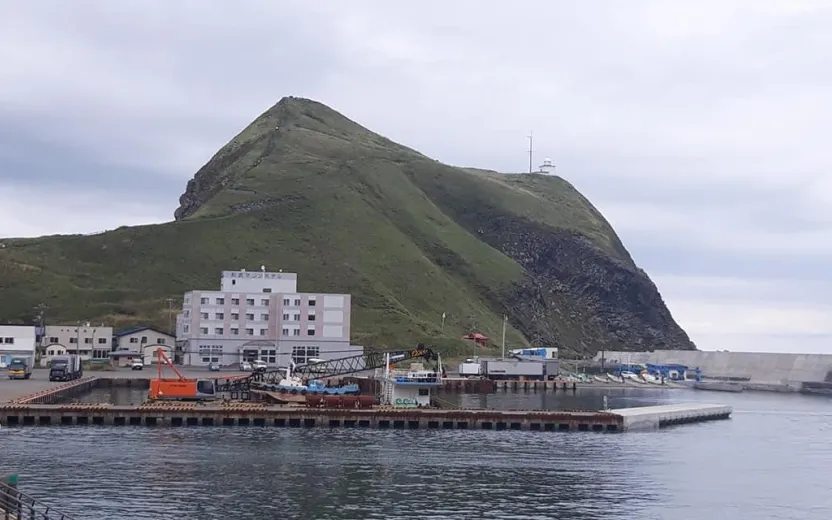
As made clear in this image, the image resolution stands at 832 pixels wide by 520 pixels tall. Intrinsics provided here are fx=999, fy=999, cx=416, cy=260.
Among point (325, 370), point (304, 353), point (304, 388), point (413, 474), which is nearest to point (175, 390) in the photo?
point (304, 388)

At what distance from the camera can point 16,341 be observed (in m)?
143

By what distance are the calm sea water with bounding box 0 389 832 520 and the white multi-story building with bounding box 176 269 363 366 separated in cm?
7453

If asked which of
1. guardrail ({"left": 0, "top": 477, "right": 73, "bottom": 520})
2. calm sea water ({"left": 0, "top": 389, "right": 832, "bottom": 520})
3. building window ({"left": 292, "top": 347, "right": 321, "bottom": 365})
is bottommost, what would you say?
calm sea water ({"left": 0, "top": 389, "right": 832, "bottom": 520})

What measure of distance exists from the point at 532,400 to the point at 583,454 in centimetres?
5612

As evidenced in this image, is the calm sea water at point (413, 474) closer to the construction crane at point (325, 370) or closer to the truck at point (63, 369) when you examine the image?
the construction crane at point (325, 370)

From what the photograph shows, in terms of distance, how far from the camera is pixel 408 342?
18775cm

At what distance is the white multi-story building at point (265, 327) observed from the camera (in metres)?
162

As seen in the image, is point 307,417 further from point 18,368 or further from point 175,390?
point 18,368

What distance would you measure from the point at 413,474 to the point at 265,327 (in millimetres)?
104051

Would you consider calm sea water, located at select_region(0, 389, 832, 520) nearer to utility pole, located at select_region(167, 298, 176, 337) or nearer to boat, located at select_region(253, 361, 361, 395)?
boat, located at select_region(253, 361, 361, 395)

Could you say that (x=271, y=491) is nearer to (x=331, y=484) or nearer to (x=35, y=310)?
(x=331, y=484)

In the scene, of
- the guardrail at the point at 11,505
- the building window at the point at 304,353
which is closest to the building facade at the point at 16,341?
the building window at the point at 304,353

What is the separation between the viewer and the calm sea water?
52375 millimetres

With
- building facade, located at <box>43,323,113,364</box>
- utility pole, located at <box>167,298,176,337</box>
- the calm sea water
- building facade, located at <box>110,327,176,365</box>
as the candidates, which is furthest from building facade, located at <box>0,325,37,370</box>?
the calm sea water
